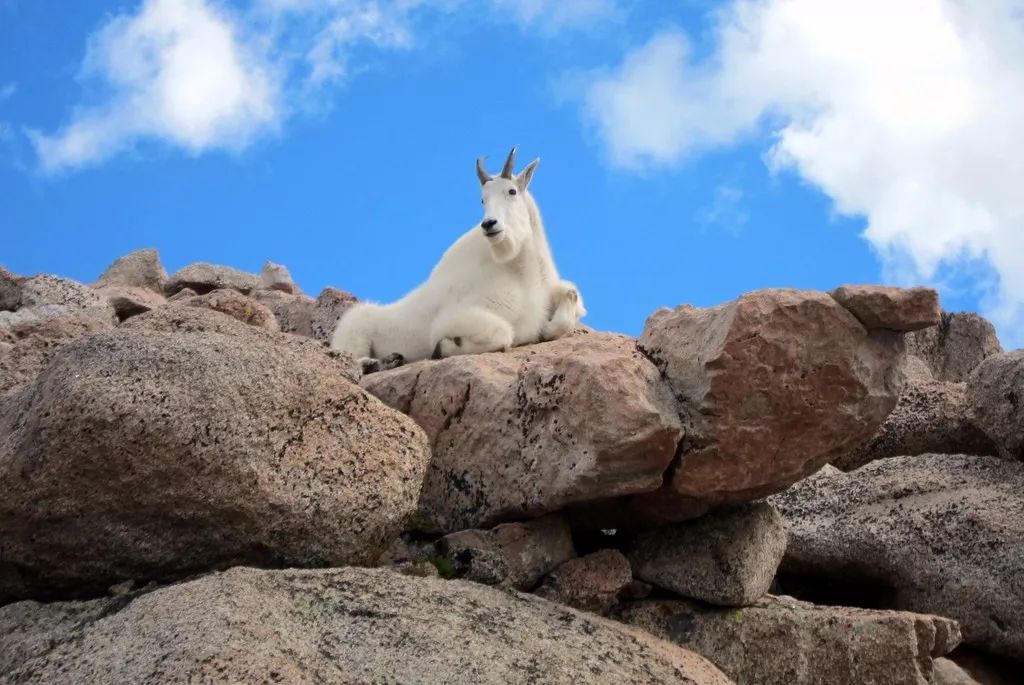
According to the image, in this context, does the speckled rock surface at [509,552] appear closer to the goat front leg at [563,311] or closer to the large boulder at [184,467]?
the large boulder at [184,467]

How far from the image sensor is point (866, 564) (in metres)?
8.51

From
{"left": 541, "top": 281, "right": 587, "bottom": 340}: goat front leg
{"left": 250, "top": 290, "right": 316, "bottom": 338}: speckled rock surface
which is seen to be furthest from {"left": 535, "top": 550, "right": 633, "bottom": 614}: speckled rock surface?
{"left": 250, "top": 290, "right": 316, "bottom": 338}: speckled rock surface

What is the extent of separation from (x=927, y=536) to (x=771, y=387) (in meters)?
2.78

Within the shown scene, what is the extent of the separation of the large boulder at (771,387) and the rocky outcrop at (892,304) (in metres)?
0.08

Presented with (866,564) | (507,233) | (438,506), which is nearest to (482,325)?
(507,233)

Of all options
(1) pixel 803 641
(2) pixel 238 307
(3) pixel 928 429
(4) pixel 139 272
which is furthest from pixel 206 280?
(1) pixel 803 641

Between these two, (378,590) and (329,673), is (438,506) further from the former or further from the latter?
(329,673)

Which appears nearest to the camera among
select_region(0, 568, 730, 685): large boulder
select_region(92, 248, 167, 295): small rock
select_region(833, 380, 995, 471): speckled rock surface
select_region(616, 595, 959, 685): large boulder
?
select_region(0, 568, 730, 685): large boulder

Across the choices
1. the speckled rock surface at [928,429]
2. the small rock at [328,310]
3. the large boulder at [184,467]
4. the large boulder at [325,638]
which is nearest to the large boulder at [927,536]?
the speckled rock surface at [928,429]

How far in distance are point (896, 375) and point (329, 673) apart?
3.64m

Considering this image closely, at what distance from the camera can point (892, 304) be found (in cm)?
624

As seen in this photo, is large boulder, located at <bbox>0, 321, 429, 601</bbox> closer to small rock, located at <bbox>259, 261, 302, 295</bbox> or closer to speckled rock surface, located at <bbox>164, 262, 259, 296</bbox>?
speckled rock surface, located at <bbox>164, 262, 259, 296</bbox>

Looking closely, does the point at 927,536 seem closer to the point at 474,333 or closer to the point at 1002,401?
the point at 1002,401

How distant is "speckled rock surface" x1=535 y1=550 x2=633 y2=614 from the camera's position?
21.5 feet
